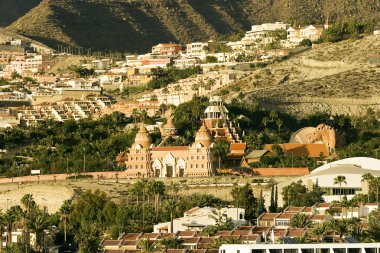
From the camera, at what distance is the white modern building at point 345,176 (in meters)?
118

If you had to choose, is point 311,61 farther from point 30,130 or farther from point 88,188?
point 88,188

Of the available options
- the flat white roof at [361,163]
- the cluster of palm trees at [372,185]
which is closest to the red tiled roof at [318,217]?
the cluster of palm trees at [372,185]

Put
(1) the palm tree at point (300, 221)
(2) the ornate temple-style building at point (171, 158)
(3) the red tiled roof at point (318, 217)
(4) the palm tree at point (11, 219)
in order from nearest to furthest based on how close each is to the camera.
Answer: (1) the palm tree at point (300, 221), (3) the red tiled roof at point (318, 217), (4) the palm tree at point (11, 219), (2) the ornate temple-style building at point (171, 158)

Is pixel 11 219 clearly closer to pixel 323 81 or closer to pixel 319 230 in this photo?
pixel 319 230

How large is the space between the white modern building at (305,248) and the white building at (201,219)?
28.8 metres

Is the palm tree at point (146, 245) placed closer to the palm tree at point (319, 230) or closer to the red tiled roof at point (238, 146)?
the palm tree at point (319, 230)

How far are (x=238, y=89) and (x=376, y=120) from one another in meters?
21.7

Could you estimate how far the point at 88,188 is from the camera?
126250 mm

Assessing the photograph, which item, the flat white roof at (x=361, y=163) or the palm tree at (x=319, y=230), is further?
the flat white roof at (x=361, y=163)

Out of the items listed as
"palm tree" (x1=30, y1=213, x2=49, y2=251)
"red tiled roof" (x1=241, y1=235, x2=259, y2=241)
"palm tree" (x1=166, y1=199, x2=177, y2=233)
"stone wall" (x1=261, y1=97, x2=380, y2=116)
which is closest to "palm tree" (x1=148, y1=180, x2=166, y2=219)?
"palm tree" (x1=166, y1=199, x2=177, y2=233)

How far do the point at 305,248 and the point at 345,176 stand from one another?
45860mm

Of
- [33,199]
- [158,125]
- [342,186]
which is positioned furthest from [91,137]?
[342,186]

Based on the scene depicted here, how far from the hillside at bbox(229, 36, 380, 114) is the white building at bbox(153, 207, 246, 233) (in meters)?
49.1

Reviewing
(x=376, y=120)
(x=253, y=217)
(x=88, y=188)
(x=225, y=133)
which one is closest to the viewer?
(x=253, y=217)
